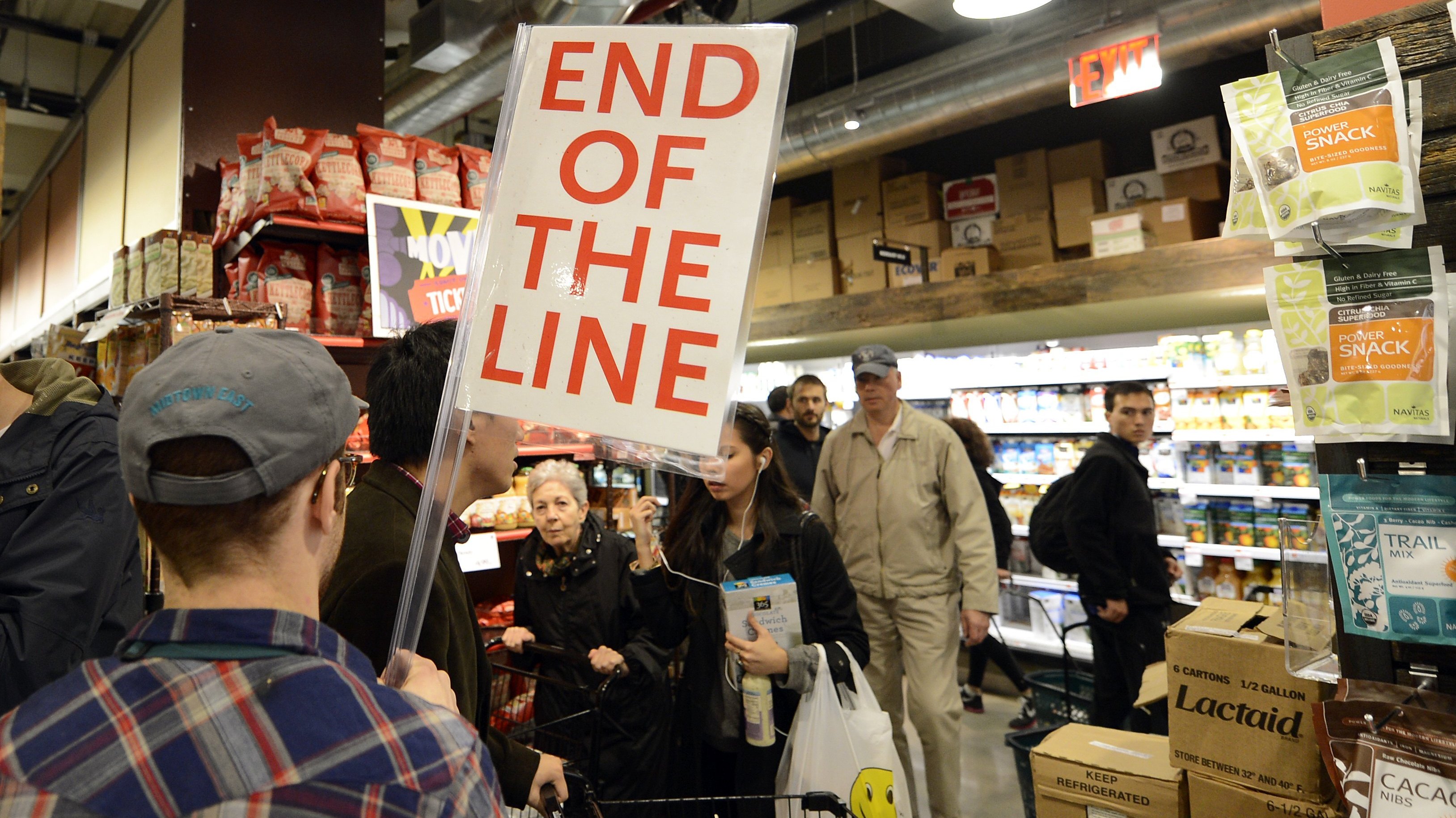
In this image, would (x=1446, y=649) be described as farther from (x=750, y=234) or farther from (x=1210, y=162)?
(x=1210, y=162)

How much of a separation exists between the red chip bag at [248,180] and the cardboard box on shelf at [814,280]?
463 centimetres

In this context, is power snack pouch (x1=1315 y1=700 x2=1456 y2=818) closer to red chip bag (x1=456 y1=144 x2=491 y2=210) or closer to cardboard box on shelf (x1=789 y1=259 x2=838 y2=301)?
red chip bag (x1=456 y1=144 x2=491 y2=210)

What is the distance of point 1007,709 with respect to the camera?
5.23 metres

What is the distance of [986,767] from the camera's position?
4352 mm

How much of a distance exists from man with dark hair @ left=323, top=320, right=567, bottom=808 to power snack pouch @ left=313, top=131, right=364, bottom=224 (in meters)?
2.04

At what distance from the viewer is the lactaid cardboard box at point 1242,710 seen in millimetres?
1740

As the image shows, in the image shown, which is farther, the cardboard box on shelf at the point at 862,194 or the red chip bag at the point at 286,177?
the cardboard box on shelf at the point at 862,194

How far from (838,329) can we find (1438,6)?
17.6 ft

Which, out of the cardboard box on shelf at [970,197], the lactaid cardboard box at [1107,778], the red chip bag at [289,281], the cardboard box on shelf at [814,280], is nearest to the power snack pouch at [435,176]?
the red chip bag at [289,281]

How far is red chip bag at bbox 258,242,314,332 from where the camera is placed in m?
3.20

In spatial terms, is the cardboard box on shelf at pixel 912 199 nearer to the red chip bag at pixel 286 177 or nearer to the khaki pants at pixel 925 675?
the khaki pants at pixel 925 675

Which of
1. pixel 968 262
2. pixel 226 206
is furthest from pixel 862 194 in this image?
pixel 226 206

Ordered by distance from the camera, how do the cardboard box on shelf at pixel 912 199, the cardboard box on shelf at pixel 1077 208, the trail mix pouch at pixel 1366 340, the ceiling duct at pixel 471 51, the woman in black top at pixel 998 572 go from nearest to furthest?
the trail mix pouch at pixel 1366 340, the ceiling duct at pixel 471 51, the woman in black top at pixel 998 572, the cardboard box on shelf at pixel 1077 208, the cardboard box on shelf at pixel 912 199

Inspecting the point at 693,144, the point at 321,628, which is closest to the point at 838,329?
the point at 693,144
